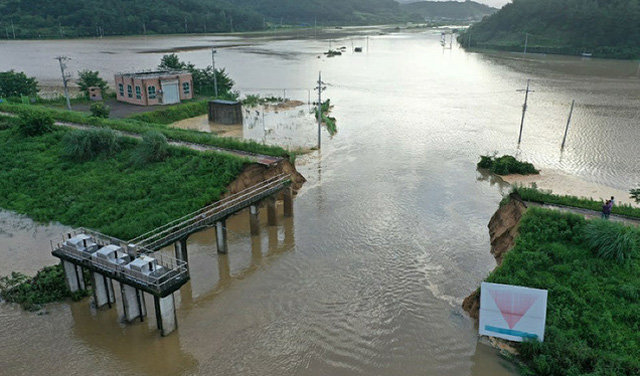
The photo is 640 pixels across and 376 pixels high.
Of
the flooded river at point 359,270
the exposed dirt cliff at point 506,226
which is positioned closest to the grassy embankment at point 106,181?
the flooded river at point 359,270

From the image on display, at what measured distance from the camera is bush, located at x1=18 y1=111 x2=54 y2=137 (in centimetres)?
3925

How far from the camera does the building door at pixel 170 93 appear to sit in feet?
180

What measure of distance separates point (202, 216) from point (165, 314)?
615cm

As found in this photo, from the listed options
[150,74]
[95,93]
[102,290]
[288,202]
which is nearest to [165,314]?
[102,290]

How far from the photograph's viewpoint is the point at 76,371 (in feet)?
55.6

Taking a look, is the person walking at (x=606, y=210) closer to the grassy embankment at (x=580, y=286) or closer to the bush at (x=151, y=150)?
the grassy embankment at (x=580, y=286)

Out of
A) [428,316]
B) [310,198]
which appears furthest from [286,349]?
[310,198]

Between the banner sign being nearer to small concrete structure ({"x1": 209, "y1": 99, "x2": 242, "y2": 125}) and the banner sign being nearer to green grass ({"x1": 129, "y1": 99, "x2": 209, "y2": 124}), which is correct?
small concrete structure ({"x1": 209, "y1": 99, "x2": 242, "y2": 125})

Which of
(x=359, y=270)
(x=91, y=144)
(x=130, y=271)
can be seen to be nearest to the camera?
(x=130, y=271)

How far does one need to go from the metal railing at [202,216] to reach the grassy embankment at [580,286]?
43.0ft

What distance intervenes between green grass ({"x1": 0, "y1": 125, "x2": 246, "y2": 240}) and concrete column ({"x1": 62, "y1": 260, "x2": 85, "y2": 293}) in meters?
4.41

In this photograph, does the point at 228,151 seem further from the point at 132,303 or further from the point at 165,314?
the point at 165,314

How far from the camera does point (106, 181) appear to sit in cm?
3142

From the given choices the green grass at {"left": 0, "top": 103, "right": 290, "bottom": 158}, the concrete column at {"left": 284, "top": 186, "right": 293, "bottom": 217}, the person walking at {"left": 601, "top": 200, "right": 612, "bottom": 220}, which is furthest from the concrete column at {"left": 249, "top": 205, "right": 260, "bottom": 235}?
the person walking at {"left": 601, "top": 200, "right": 612, "bottom": 220}
